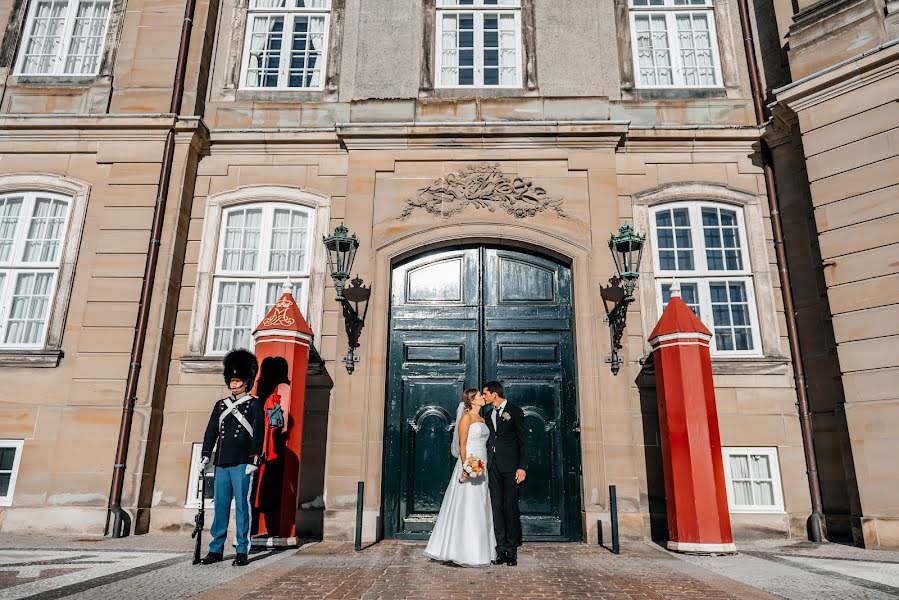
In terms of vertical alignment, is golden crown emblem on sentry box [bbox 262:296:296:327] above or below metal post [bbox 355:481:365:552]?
above

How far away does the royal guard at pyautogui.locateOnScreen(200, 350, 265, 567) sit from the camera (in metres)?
6.23

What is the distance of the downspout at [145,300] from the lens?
8.45 metres

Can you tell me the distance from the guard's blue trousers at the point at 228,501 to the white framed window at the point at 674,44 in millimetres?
8544

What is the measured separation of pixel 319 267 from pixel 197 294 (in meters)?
1.86

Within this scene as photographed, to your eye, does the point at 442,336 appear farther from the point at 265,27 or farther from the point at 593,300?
the point at 265,27

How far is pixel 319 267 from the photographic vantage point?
31.8 ft

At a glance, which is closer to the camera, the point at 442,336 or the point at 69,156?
the point at 442,336

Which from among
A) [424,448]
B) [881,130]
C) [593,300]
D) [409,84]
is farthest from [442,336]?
[881,130]

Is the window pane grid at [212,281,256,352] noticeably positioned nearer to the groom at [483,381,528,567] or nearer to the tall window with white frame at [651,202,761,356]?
the groom at [483,381,528,567]

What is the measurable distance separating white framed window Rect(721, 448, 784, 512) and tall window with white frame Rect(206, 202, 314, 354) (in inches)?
252

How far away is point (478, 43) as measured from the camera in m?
10.9

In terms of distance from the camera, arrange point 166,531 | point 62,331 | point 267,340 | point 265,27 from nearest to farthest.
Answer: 1. point 267,340
2. point 166,531
3. point 62,331
4. point 265,27

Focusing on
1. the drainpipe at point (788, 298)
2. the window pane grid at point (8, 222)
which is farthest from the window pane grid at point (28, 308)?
the drainpipe at point (788, 298)

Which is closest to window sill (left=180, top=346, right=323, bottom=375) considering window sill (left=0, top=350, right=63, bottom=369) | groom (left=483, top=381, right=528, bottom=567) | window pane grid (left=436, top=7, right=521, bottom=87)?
window sill (left=0, top=350, right=63, bottom=369)
